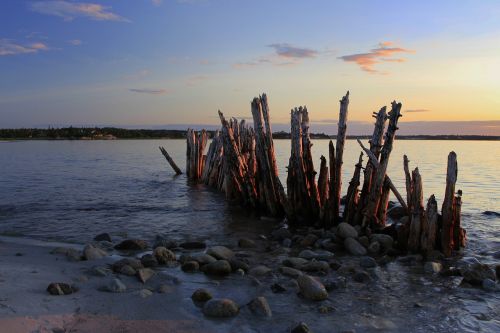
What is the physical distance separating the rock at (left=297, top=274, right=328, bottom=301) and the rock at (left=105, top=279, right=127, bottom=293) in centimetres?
256

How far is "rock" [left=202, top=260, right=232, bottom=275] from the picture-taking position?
805 centimetres

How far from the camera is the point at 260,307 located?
6305 mm

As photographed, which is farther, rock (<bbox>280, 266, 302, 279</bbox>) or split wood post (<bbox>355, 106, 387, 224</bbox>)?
split wood post (<bbox>355, 106, 387, 224</bbox>)

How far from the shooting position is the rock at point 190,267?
8.21m

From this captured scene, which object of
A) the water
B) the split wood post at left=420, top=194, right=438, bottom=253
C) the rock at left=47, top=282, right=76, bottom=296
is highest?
the split wood post at left=420, top=194, right=438, bottom=253

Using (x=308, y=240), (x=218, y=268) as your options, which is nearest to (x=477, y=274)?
(x=308, y=240)

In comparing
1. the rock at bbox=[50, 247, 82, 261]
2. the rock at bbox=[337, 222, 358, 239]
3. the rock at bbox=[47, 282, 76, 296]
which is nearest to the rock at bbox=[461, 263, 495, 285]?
the rock at bbox=[337, 222, 358, 239]

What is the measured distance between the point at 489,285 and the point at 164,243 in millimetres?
6311

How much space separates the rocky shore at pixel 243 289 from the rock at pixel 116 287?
0.07ft

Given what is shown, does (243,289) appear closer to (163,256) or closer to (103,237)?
(163,256)

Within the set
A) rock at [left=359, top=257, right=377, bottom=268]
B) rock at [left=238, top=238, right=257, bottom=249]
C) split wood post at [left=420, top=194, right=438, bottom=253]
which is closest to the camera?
rock at [left=359, top=257, right=377, bottom=268]

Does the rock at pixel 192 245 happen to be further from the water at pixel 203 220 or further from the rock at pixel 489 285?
the rock at pixel 489 285

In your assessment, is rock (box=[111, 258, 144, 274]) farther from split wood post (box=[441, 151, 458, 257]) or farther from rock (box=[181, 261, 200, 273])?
split wood post (box=[441, 151, 458, 257])

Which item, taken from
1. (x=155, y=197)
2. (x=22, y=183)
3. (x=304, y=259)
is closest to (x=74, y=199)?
(x=155, y=197)
